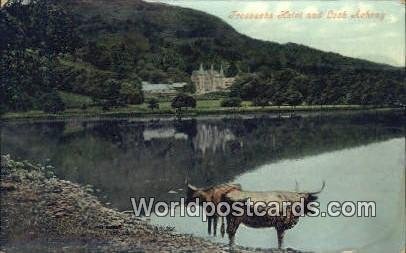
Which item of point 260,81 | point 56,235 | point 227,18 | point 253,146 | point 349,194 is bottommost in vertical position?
point 56,235

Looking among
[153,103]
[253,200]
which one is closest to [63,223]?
[153,103]

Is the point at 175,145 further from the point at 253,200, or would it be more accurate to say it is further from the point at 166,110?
the point at 253,200

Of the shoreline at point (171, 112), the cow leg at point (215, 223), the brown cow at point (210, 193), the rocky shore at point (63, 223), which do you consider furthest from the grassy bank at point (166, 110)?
the cow leg at point (215, 223)

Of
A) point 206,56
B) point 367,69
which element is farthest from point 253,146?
point 367,69

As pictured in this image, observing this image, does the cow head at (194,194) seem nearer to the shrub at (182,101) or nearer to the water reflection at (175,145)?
the water reflection at (175,145)

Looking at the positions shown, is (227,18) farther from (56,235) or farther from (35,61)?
(56,235)

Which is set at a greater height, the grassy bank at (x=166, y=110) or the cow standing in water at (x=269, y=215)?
the grassy bank at (x=166, y=110)
